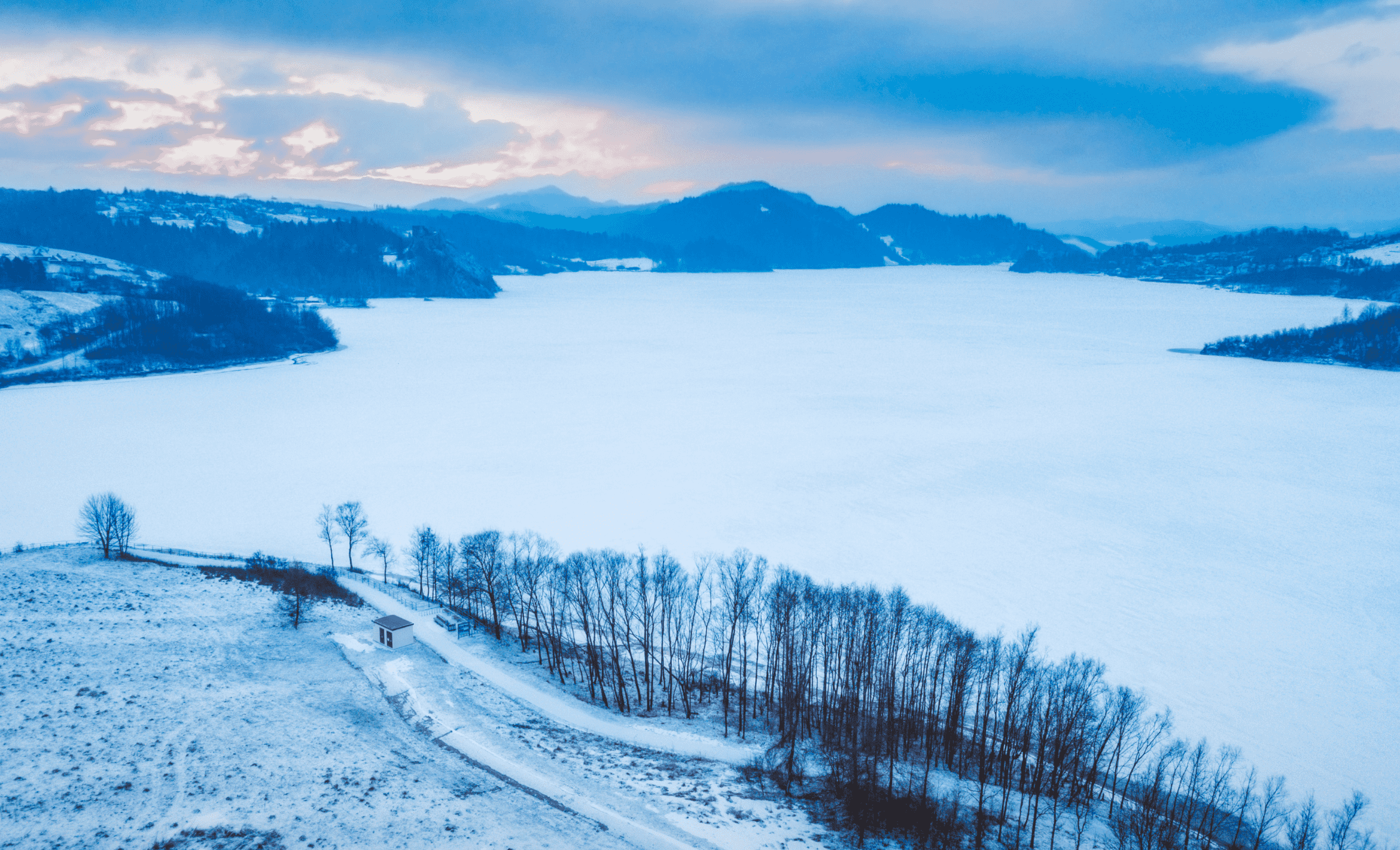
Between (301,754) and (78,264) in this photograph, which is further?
(78,264)

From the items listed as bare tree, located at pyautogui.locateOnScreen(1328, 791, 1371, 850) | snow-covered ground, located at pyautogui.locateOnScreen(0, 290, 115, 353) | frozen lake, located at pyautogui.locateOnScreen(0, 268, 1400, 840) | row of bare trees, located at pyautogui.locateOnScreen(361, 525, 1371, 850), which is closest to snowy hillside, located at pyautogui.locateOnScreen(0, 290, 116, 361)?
snow-covered ground, located at pyautogui.locateOnScreen(0, 290, 115, 353)

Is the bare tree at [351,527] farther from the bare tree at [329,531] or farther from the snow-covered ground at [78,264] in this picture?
the snow-covered ground at [78,264]

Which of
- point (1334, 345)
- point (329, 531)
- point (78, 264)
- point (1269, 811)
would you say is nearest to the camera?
point (1269, 811)

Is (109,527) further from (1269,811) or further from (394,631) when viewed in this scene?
(1269,811)

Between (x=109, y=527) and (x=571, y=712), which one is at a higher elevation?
(x=109, y=527)

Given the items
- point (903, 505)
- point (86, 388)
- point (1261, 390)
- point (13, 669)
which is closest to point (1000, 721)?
point (903, 505)

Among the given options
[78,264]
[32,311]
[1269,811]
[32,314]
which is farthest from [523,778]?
[78,264]

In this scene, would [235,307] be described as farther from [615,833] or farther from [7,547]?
[615,833]

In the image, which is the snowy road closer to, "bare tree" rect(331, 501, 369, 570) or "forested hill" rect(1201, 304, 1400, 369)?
"bare tree" rect(331, 501, 369, 570)
